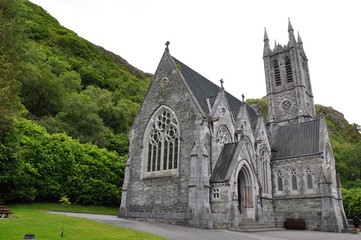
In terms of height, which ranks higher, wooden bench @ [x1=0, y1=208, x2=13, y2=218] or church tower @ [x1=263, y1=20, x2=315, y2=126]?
church tower @ [x1=263, y1=20, x2=315, y2=126]

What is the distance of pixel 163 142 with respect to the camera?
22984 mm

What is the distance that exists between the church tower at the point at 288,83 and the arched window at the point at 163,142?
22330mm

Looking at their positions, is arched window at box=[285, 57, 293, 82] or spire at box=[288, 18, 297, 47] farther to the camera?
spire at box=[288, 18, 297, 47]

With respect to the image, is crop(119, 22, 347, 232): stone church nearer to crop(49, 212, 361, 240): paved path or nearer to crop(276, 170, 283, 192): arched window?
crop(276, 170, 283, 192): arched window

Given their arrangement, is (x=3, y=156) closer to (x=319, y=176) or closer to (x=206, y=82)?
(x=206, y=82)

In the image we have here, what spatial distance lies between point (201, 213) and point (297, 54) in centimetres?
3587

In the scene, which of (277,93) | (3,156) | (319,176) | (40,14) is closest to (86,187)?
(3,156)

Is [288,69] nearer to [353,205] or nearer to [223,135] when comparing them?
[353,205]

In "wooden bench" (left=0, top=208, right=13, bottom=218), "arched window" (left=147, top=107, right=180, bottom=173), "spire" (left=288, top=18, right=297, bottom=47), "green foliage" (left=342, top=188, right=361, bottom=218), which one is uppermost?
"spire" (left=288, top=18, right=297, bottom=47)

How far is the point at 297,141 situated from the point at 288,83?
17.1 m

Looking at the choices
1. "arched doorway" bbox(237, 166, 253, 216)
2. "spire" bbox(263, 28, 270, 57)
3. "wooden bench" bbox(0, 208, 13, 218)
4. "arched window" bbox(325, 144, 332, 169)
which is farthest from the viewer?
"spire" bbox(263, 28, 270, 57)

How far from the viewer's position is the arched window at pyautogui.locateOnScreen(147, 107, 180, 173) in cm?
2208

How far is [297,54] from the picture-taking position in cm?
4481

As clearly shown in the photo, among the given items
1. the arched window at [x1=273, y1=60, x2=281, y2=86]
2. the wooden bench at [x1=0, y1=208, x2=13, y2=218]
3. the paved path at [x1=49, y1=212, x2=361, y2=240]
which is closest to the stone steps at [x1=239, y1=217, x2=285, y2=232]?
the paved path at [x1=49, y1=212, x2=361, y2=240]
